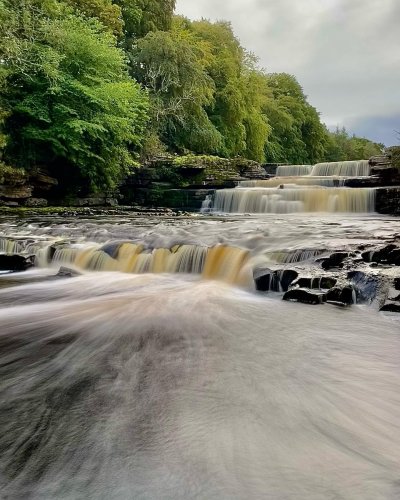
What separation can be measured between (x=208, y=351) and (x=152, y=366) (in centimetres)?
59

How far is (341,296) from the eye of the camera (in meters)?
5.04

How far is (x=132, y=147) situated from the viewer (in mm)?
19672

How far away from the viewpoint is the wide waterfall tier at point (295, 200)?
14797mm

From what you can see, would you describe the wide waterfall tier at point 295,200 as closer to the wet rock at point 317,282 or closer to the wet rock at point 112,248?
the wet rock at point 112,248

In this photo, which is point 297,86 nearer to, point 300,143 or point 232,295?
point 300,143

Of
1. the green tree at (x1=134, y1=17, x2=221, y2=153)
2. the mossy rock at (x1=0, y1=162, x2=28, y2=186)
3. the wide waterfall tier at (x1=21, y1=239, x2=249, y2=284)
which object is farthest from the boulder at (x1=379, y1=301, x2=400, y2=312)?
the green tree at (x1=134, y1=17, x2=221, y2=153)

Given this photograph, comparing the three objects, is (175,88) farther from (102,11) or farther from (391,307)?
(391,307)

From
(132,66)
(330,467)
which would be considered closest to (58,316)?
(330,467)

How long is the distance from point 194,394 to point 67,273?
4.95 metres

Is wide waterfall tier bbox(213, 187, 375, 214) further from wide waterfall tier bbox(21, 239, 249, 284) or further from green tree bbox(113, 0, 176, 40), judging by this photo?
green tree bbox(113, 0, 176, 40)

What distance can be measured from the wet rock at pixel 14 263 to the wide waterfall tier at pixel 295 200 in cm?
988

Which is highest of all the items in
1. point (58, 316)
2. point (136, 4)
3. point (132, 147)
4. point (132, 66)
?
point (136, 4)

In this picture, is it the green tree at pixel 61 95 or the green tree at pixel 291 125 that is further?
the green tree at pixel 291 125

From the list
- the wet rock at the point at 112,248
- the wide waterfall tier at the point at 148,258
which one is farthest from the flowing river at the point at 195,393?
the wet rock at the point at 112,248
